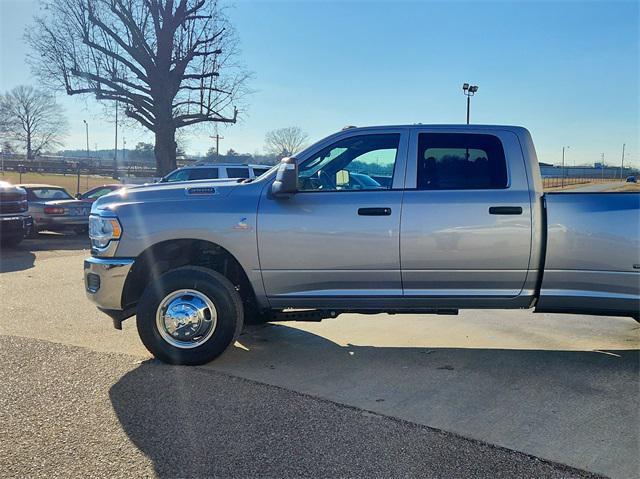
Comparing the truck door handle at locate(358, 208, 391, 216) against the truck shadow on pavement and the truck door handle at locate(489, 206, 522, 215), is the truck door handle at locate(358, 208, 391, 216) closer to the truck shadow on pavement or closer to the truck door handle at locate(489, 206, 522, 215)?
the truck door handle at locate(489, 206, 522, 215)

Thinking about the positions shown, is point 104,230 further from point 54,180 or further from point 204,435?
point 54,180

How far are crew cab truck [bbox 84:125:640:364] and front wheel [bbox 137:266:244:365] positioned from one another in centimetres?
1

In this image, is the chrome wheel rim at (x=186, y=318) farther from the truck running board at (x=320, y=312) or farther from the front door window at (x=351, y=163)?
the front door window at (x=351, y=163)

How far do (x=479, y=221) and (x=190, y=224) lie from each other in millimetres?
2370

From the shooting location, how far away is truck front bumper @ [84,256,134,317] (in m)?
4.33

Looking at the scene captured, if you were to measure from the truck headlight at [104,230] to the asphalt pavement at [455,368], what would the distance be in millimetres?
1030

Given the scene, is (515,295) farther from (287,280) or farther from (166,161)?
(166,161)

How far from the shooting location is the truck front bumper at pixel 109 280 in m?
4.33

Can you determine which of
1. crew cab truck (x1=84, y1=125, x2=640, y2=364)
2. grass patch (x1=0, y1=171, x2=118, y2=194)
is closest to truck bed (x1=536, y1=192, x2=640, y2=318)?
crew cab truck (x1=84, y1=125, x2=640, y2=364)

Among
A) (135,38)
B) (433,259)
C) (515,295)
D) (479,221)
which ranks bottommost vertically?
(515,295)

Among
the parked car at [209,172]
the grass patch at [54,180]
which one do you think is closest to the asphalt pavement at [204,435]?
the parked car at [209,172]

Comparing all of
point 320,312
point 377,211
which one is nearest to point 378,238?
point 377,211

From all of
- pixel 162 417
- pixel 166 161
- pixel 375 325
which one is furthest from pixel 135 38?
pixel 162 417

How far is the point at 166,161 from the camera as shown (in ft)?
82.9
